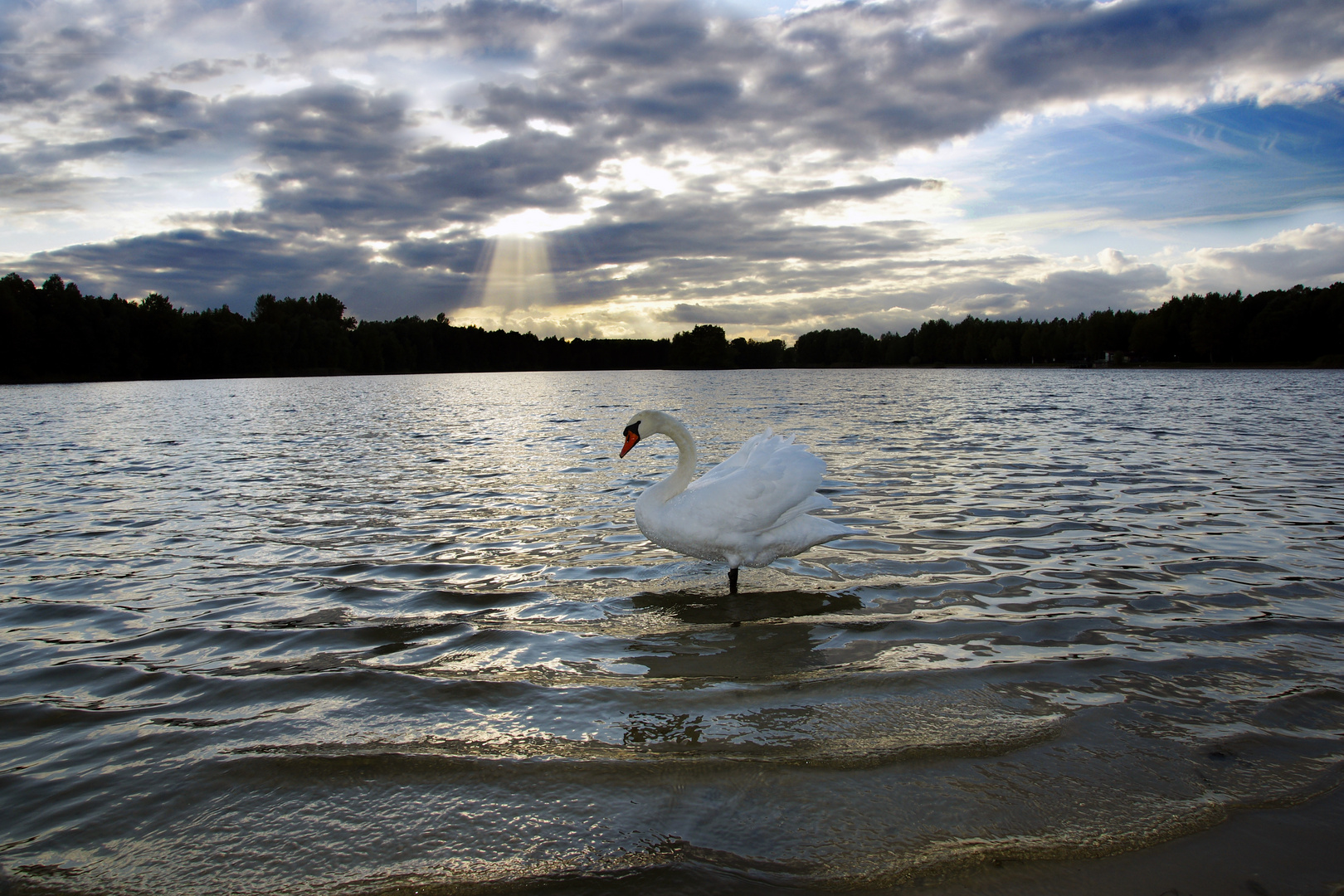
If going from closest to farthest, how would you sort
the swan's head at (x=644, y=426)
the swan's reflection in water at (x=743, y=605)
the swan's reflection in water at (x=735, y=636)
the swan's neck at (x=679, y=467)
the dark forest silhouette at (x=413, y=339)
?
the swan's reflection in water at (x=735, y=636), the swan's reflection in water at (x=743, y=605), the swan's neck at (x=679, y=467), the swan's head at (x=644, y=426), the dark forest silhouette at (x=413, y=339)

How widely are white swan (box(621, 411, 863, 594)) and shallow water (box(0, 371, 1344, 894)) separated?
435 millimetres

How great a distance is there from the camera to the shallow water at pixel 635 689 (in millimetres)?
2943

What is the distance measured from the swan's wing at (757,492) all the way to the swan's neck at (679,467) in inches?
5.7

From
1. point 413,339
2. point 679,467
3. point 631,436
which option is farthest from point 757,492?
point 413,339

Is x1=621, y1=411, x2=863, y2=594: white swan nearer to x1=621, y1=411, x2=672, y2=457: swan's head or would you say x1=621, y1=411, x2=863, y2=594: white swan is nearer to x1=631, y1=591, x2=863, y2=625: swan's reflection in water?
x1=621, y1=411, x2=672, y2=457: swan's head

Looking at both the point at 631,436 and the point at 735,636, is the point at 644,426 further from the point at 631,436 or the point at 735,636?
the point at 735,636

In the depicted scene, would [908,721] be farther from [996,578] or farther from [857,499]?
[857,499]

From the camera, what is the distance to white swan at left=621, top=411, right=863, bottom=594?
6.00 meters

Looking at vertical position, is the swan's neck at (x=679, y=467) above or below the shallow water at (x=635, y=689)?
above

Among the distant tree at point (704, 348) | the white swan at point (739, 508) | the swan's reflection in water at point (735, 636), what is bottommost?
the swan's reflection in water at point (735, 636)

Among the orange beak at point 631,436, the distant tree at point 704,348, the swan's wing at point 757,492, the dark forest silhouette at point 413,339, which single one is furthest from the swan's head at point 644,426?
the distant tree at point 704,348

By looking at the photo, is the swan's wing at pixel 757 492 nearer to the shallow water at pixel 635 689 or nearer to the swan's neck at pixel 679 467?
the swan's neck at pixel 679 467

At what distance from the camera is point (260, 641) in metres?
5.18

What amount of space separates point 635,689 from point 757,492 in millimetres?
2227
